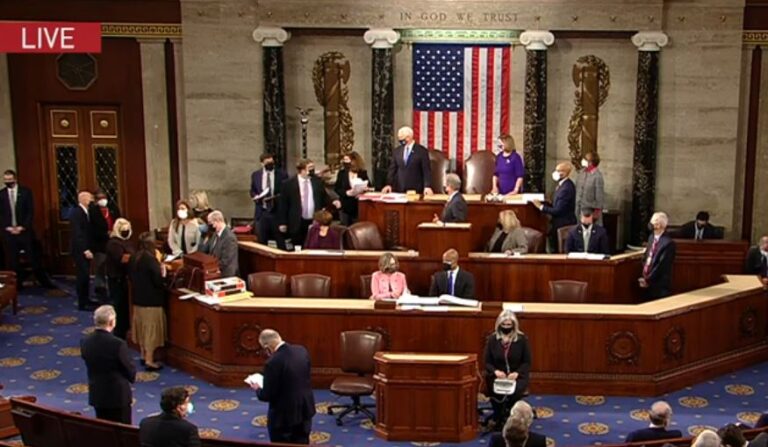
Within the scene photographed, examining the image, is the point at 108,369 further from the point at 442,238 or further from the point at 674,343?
the point at 674,343

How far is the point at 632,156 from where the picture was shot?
631 inches

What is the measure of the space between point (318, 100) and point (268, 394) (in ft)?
27.6

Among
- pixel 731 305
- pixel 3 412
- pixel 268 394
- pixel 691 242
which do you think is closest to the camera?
pixel 268 394

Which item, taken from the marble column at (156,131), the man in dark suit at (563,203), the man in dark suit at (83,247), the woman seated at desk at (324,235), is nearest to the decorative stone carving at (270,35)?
the marble column at (156,131)

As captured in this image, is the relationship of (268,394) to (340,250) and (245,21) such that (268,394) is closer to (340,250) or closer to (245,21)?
(340,250)

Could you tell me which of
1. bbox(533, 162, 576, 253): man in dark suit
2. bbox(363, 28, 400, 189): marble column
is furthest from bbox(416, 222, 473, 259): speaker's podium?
bbox(363, 28, 400, 189): marble column

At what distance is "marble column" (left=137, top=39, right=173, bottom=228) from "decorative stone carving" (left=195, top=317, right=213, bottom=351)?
16.7 feet

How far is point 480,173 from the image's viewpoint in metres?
15.6

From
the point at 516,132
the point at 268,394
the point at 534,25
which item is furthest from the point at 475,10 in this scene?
the point at 268,394

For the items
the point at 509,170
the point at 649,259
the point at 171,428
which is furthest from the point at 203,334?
the point at 509,170

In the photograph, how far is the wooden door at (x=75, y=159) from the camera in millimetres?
15984

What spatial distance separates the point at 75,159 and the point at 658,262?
8.98 metres

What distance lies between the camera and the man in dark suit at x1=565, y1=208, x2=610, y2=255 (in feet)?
41.5

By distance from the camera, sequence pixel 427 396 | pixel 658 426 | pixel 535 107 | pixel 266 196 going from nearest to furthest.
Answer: pixel 658 426
pixel 427 396
pixel 266 196
pixel 535 107
